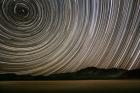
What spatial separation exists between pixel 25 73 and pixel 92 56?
22 cm

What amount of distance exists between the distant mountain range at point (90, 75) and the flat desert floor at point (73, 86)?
0.05 feet

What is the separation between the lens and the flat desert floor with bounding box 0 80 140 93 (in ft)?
2.54

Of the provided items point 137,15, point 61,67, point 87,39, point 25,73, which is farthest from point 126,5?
point 25,73

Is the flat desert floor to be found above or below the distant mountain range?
below

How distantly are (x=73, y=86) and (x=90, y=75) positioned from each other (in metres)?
0.07

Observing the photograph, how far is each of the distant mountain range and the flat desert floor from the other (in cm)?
1

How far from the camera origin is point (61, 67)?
758mm

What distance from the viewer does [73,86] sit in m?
0.78

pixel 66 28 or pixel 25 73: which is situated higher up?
pixel 66 28

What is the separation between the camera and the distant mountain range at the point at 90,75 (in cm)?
78

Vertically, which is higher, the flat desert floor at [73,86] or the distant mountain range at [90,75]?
the distant mountain range at [90,75]

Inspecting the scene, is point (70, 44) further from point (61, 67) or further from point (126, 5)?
point (126, 5)

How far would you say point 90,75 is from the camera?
2.55 feet

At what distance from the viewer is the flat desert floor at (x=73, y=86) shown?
78cm
